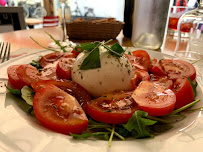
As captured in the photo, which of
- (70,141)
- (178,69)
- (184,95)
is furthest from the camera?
(178,69)

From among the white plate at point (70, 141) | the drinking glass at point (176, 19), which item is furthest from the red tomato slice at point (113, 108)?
the drinking glass at point (176, 19)

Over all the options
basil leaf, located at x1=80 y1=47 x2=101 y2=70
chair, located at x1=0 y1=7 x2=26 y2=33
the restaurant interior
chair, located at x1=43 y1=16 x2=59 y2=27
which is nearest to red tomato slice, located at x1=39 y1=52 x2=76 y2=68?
the restaurant interior

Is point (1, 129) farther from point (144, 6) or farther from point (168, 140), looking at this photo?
point (144, 6)

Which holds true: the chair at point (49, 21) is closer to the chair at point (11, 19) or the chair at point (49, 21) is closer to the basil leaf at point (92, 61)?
the chair at point (11, 19)

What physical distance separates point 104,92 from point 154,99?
40 cm

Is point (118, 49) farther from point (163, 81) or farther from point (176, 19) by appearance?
point (176, 19)

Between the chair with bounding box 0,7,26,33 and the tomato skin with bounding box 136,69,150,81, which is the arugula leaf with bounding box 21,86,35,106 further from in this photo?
the chair with bounding box 0,7,26,33

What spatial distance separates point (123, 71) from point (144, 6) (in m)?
1.52

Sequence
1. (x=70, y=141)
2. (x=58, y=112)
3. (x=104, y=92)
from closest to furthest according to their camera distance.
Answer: (x=70, y=141) < (x=58, y=112) < (x=104, y=92)

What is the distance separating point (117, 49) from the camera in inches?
50.6

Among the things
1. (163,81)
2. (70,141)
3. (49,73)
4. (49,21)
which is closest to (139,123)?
(70,141)

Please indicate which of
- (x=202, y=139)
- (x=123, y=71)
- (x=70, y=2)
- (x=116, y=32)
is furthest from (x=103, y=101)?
(x=70, y=2)

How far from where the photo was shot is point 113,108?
0.98m

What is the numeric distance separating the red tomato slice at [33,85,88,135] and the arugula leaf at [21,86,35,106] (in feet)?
0.53
